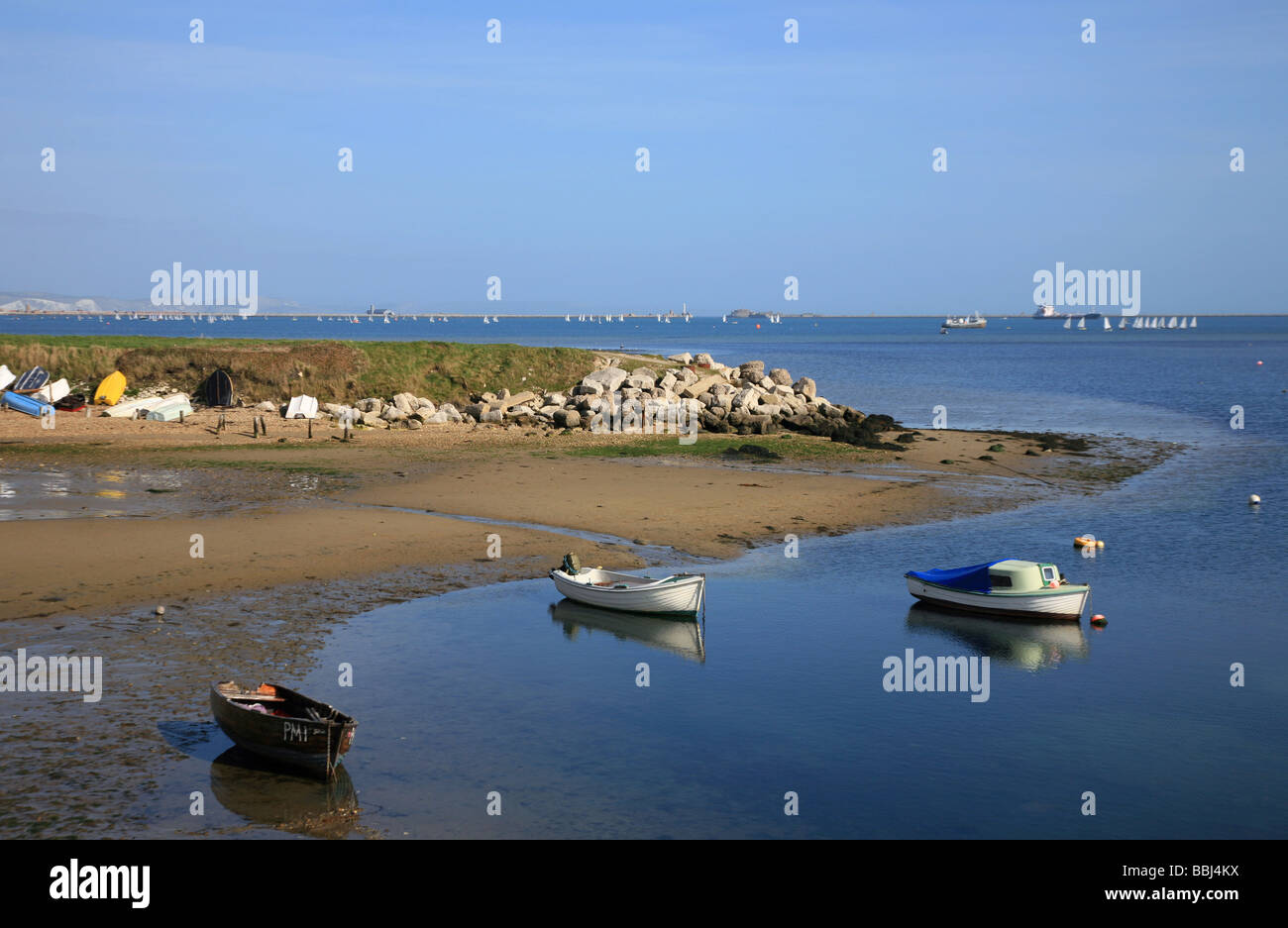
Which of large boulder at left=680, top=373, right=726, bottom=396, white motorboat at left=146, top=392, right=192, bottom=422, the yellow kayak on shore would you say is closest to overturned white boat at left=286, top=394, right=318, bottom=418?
white motorboat at left=146, top=392, right=192, bottom=422

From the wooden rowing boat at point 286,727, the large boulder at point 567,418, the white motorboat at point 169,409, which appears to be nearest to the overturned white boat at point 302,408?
the white motorboat at point 169,409

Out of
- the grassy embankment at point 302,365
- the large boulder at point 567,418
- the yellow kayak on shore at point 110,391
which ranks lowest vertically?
the large boulder at point 567,418

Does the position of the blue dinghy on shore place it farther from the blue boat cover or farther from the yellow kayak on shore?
the blue boat cover

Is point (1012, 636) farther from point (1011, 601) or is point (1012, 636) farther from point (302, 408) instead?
point (302, 408)

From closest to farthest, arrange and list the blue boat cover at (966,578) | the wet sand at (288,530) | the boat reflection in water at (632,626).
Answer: the wet sand at (288,530) → the boat reflection in water at (632,626) → the blue boat cover at (966,578)

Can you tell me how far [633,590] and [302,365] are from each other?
3751cm

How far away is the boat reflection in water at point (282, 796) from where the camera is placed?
13.0 m

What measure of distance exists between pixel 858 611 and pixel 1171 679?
6.32m

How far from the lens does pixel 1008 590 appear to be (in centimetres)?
2312

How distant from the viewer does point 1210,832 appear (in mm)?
13438

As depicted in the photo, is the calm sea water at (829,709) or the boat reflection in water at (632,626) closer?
the calm sea water at (829,709)

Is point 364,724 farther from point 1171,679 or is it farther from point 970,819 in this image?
point 1171,679

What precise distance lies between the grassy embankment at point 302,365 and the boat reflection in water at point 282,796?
4120 cm

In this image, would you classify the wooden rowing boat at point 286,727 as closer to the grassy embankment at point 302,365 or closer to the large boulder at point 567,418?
the large boulder at point 567,418
